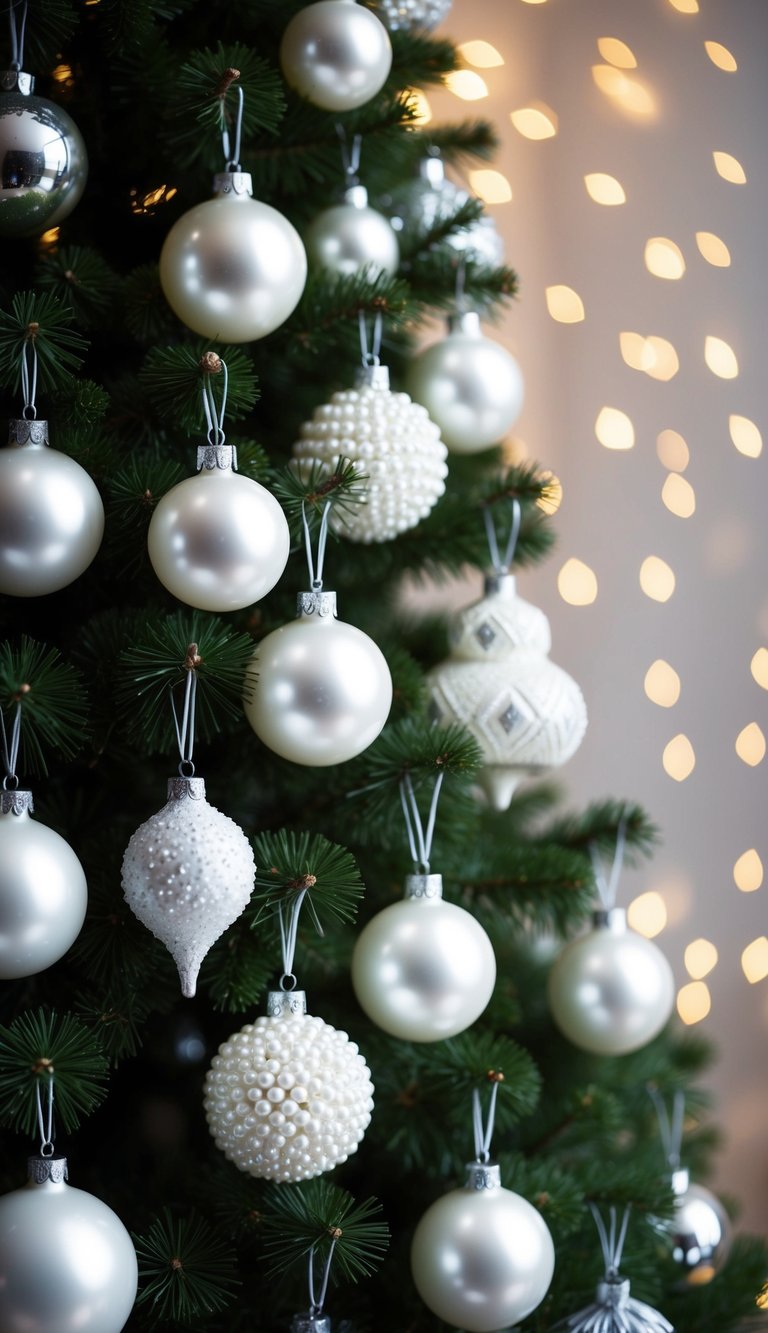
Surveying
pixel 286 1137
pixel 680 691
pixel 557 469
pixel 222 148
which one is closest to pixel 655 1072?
pixel 680 691

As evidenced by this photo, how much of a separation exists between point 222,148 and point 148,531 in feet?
0.92

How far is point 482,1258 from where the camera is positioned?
2.25 ft

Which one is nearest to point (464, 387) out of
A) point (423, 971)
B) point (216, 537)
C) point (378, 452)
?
point (378, 452)

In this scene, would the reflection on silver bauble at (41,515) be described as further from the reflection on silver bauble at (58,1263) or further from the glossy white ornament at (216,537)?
the reflection on silver bauble at (58,1263)

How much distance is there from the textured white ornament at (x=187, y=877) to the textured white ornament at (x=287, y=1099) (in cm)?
6

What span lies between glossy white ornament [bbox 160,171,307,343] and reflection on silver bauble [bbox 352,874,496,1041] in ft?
1.22

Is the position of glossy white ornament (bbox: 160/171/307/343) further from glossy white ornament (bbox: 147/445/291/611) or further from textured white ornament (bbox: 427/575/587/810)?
textured white ornament (bbox: 427/575/587/810)

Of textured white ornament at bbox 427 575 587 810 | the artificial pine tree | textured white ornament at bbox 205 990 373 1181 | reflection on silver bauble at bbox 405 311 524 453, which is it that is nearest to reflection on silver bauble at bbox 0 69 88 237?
the artificial pine tree

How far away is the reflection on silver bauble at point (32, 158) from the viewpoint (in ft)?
2.17

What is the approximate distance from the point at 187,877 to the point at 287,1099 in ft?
0.45

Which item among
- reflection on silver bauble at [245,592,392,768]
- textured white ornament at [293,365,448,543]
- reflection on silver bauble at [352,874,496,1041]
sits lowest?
reflection on silver bauble at [352,874,496,1041]

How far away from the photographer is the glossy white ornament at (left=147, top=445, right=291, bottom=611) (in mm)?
620

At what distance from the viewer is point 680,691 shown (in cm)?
117

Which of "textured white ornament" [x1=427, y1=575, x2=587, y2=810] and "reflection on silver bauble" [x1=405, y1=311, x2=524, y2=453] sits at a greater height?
"reflection on silver bauble" [x1=405, y1=311, x2=524, y2=453]
